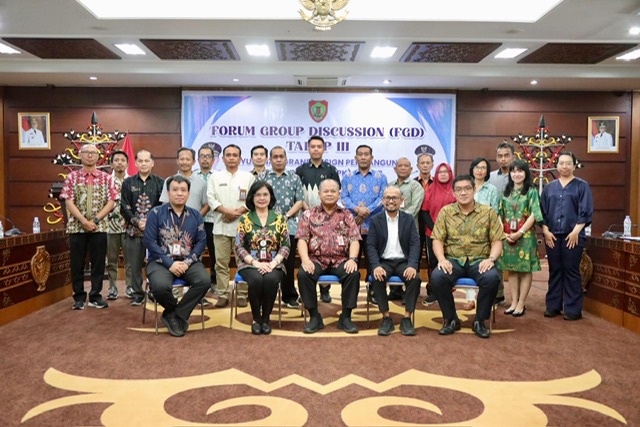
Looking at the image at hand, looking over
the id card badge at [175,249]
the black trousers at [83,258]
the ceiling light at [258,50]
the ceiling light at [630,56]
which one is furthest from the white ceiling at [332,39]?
the id card badge at [175,249]

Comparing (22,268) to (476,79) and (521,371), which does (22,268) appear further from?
(476,79)

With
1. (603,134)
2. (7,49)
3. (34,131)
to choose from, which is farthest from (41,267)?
(603,134)

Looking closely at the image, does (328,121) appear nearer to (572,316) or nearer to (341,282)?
(341,282)

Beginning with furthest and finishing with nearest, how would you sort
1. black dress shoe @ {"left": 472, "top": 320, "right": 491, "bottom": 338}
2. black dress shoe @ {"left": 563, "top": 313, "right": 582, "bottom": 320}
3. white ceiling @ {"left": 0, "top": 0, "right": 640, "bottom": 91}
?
white ceiling @ {"left": 0, "top": 0, "right": 640, "bottom": 91} → black dress shoe @ {"left": 563, "top": 313, "right": 582, "bottom": 320} → black dress shoe @ {"left": 472, "top": 320, "right": 491, "bottom": 338}

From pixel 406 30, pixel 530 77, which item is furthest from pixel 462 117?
pixel 406 30

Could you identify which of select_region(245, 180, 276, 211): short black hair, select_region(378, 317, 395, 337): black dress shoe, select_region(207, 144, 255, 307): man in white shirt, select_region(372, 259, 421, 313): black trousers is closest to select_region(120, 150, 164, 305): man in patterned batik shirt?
select_region(207, 144, 255, 307): man in white shirt

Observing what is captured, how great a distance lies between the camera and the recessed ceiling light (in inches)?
275

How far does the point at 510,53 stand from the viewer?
280 inches

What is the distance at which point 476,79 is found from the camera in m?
8.19

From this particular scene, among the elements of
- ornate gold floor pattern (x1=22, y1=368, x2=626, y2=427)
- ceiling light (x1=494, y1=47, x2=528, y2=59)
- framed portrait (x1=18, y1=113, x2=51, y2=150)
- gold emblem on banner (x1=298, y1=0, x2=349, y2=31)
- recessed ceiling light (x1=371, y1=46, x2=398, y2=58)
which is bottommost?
ornate gold floor pattern (x1=22, y1=368, x2=626, y2=427)

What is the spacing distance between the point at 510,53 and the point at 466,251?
14.0 feet

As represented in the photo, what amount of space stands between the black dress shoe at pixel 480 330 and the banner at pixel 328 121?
5.20m

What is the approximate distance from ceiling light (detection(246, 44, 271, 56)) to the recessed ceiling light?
1464mm

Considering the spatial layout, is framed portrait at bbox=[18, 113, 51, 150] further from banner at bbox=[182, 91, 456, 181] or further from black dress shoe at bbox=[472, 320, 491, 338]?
black dress shoe at bbox=[472, 320, 491, 338]
